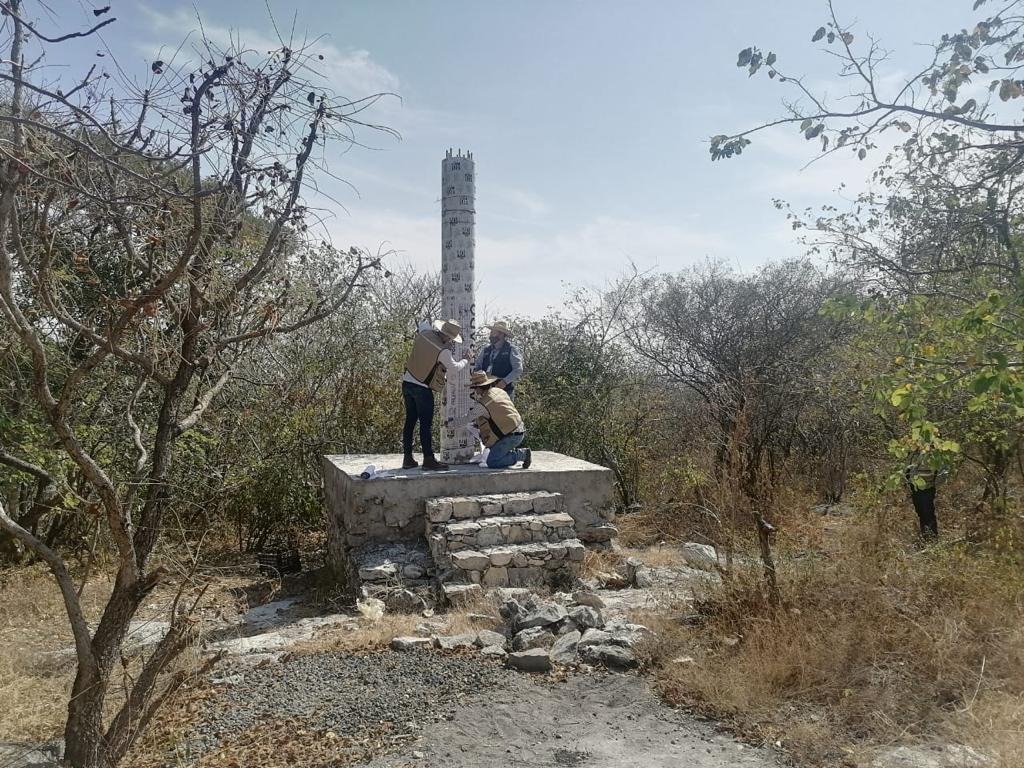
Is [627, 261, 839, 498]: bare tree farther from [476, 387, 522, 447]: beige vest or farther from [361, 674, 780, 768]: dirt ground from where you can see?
[361, 674, 780, 768]: dirt ground

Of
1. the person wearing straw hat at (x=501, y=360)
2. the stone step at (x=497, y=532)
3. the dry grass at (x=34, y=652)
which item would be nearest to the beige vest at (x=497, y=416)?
the person wearing straw hat at (x=501, y=360)

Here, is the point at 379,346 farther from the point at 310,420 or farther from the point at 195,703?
the point at 195,703

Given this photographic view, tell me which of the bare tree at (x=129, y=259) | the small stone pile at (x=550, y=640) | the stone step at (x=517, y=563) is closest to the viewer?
the bare tree at (x=129, y=259)

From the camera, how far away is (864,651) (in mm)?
4770

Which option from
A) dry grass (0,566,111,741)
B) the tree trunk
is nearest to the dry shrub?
the tree trunk

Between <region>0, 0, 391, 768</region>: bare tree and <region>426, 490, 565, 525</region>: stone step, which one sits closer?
<region>0, 0, 391, 768</region>: bare tree

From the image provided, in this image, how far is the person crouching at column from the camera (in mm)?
8375

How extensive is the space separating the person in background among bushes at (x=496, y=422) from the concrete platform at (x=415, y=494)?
185mm

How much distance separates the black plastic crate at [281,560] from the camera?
927 cm

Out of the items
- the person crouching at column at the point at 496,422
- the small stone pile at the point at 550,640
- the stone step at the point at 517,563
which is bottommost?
the small stone pile at the point at 550,640

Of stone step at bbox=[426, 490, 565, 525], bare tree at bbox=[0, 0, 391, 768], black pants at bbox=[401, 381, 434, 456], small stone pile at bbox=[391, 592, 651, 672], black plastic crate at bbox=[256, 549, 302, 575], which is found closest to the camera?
bare tree at bbox=[0, 0, 391, 768]

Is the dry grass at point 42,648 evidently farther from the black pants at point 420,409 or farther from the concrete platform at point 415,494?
the black pants at point 420,409

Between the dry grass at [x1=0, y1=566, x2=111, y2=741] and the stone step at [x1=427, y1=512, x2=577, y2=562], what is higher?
the stone step at [x1=427, y1=512, x2=577, y2=562]

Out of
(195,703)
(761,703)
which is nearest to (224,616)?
(195,703)
